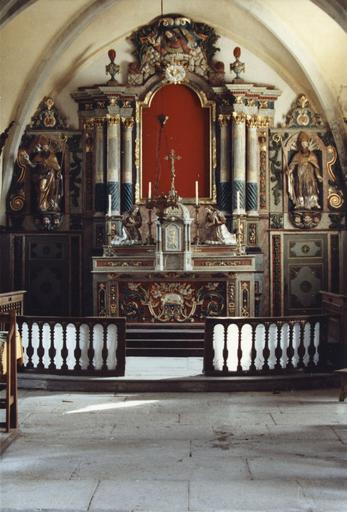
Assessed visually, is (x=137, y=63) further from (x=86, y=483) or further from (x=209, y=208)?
(x=86, y=483)

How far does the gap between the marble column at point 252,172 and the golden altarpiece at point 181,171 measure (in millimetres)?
18

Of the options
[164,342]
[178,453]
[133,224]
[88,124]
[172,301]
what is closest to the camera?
[178,453]

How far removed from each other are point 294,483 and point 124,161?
345 inches

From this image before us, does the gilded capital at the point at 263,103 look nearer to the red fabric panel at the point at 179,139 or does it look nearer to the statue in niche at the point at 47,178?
the red fabric panel at the point at 179,139

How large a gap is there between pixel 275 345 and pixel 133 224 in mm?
4382

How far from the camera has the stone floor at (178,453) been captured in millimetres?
4383

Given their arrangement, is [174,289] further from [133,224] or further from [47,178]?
[47,178]

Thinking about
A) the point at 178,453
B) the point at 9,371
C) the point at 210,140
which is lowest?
the point at 178,453

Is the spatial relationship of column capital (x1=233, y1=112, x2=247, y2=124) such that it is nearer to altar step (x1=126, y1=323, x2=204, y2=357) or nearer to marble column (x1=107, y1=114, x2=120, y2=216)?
marble column (x1=107, y1=114, x2=120, y2=216)

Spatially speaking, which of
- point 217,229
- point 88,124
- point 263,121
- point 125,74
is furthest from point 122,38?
point 217,229

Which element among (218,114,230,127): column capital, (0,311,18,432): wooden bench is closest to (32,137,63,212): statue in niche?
(218,114,230,127): column capital

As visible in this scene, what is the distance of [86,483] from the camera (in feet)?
15.4

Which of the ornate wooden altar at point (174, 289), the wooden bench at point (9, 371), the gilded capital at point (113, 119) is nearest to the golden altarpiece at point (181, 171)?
the gilded capital at point (113, 119)

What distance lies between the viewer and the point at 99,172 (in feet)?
41.7
